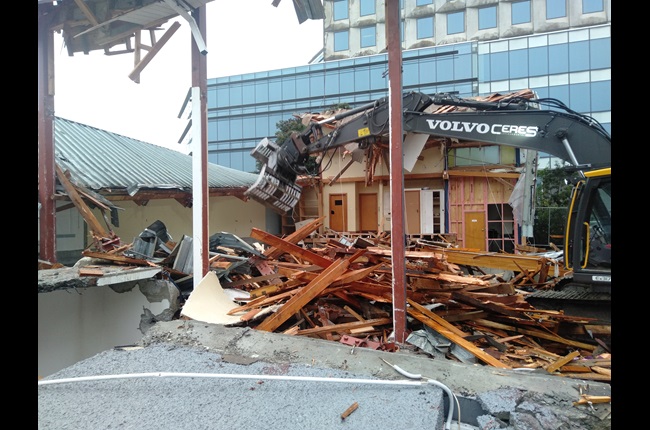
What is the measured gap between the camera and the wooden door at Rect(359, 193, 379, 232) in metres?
16.1

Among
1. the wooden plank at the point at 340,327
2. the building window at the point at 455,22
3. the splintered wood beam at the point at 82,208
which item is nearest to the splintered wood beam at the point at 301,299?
the wooden plank at the point at 340,327

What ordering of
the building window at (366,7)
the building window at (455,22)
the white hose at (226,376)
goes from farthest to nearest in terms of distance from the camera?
the building window at (366,7)
the building window at (455,22)
the white hose at (226,376)

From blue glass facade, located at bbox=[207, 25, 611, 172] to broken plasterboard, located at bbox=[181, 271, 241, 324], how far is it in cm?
2079

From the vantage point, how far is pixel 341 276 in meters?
4.89

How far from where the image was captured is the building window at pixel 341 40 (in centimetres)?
3834

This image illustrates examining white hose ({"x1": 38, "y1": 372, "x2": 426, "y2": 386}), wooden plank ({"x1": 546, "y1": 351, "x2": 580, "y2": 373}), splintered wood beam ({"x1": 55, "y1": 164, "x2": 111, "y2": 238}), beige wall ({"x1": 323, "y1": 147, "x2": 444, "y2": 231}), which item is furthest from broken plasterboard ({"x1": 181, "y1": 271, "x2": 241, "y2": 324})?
beige wall ({"x1": 323, "y1": 147, "x2": 444, "y2": 231})

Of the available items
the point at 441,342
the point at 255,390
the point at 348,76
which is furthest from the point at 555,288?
the point at 348,76

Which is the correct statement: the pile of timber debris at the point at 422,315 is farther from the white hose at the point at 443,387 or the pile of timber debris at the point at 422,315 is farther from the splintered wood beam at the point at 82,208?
the splintered wood beam at the point at 82,208

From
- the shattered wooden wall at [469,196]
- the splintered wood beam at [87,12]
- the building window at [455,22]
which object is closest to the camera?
the splintered wood beam at [87,12]

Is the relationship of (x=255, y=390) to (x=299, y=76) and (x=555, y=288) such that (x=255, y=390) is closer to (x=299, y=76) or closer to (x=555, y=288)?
(x=555, y=288)

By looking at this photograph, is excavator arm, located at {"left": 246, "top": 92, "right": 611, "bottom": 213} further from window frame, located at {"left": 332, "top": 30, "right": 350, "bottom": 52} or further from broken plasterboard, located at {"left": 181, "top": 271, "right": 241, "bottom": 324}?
window frame, located at {"left": 332, "top": 30, "right": 350, "bottom": 52}

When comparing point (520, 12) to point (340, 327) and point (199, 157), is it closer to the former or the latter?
point (199, 157)

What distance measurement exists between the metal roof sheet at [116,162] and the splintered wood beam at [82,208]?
765 mm

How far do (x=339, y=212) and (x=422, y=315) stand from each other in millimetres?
11908
